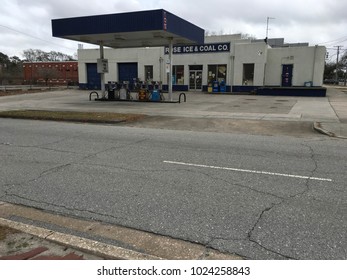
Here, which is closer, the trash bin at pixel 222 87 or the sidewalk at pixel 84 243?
the sidewalk at pixel 84 243

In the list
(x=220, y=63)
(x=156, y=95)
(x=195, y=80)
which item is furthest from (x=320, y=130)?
(x=195, y=80)

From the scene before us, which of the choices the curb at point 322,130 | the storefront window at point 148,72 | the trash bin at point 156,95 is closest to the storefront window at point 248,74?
the storefront window at point 148,72

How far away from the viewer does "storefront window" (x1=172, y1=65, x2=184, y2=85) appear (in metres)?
33.2

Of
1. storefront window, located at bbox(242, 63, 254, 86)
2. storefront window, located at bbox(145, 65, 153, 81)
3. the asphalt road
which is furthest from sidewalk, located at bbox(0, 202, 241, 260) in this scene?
storefront window, located at bbox(145, 65, 153, 81)

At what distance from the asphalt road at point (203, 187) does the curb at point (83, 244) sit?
1.91 feet

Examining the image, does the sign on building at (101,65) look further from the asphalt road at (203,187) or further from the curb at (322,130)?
the curb at (322,130)

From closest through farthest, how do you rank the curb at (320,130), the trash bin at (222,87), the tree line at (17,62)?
the curb at (320,130) < the trash bin at (222,87) < the tree line at (17,62)

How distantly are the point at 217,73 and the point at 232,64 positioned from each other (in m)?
1.93

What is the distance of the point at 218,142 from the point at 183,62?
83.7ft

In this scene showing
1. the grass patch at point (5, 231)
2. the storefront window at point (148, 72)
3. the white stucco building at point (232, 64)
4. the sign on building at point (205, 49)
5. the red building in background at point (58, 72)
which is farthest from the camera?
the red building in background at point (58, 72)

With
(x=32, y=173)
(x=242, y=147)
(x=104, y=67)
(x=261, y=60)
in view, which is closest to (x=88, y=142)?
(x=32, y=173)

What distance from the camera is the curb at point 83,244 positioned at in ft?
9.96

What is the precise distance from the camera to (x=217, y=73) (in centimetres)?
3169

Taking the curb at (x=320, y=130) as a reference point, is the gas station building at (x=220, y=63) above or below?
above
